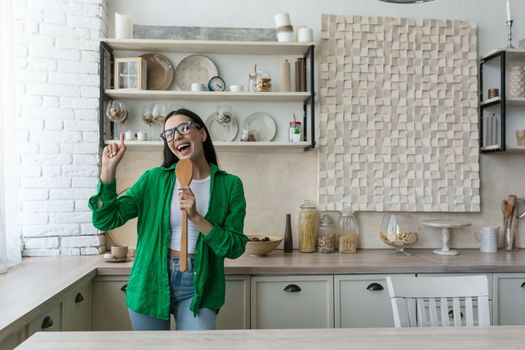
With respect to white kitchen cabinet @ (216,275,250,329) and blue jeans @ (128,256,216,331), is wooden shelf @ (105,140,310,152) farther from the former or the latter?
blue jeans @ (128,256,216,331)

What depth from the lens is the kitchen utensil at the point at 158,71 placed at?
328 centimetres

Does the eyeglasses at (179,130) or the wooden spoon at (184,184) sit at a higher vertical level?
the eyeglasses at (179,130)

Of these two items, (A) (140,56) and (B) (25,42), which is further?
(A) (140,56)

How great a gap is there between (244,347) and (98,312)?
1.56m

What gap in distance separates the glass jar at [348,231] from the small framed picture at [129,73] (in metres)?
1.52

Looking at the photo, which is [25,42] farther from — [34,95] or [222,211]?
[222,211]

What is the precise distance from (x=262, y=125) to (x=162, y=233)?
1.47 meters

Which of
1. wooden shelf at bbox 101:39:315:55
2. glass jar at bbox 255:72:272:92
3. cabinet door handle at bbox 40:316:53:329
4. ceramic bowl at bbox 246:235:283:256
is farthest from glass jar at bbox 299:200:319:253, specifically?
cabinet door handle at bbox 40:316:53:329

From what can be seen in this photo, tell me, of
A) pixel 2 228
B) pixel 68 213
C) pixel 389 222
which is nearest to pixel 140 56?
pixel 68 213

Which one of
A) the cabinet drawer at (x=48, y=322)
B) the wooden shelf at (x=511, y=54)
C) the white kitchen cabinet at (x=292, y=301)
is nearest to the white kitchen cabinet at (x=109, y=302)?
the cabinet drawer at (x=48, y=322)

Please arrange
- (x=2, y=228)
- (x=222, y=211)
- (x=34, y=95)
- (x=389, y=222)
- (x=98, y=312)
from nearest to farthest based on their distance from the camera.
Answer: (x=222, y=211), (x=2, y=228), (x=98, y=312), (x=34, y=95), (x=389, y=222)

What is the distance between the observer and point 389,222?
3.22m

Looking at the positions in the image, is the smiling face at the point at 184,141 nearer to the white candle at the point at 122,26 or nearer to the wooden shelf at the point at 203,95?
the wooden shelf at the point at 203,95

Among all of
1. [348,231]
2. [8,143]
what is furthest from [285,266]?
[8,143]
